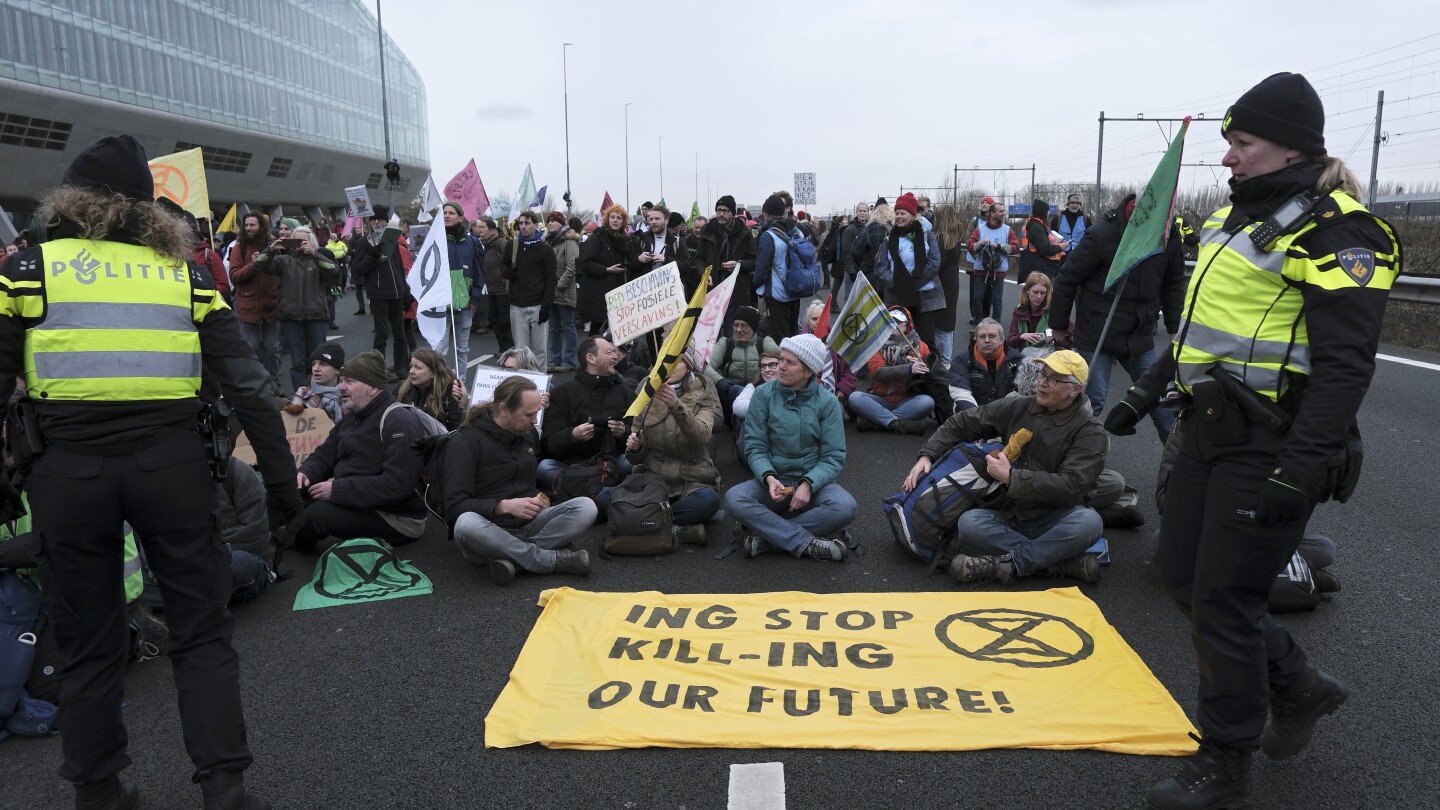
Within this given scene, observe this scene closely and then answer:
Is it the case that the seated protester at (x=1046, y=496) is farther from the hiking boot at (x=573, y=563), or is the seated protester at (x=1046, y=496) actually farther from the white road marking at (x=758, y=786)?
the white road marking at (x=758, y=786)

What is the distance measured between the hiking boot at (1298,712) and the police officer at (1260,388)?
0.09 meters

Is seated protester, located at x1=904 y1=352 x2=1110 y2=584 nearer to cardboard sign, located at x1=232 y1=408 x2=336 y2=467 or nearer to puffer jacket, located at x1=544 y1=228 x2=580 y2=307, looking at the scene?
cardboard sign, located at x1=232 y1=408 x2=336 y2=467

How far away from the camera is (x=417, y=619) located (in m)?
5.18

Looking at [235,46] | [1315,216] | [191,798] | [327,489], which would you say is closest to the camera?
[1315,216]

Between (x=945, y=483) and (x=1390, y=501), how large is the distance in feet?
10.9

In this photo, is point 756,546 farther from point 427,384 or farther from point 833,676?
point 427,384

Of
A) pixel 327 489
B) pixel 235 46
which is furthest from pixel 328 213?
pixel 327 489

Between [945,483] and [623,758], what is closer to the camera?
[623,758]

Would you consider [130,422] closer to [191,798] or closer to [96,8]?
[191,798]

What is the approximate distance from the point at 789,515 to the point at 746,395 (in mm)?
2849

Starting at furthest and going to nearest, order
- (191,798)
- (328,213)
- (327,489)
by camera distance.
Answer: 1. (328,213)
2. (327,489)
3. (191,798)

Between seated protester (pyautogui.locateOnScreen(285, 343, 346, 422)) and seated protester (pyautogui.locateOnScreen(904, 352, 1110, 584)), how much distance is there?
4.83 m

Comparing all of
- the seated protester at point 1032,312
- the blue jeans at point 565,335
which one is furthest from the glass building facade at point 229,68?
the seated protester at point 1032,312

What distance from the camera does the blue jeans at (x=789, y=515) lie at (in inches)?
232
